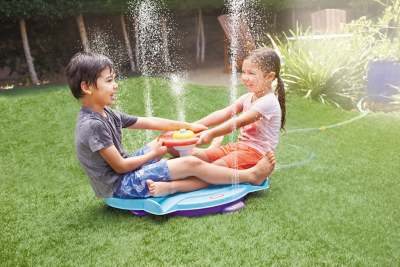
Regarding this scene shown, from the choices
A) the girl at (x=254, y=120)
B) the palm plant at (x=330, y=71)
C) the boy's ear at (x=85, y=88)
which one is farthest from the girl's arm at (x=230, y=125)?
the palm plant at (x=330, y=71)

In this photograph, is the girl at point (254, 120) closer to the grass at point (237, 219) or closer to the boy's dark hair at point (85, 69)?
the grass at point (237, 219)

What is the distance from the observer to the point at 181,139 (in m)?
2.07

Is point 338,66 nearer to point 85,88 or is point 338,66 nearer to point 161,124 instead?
point 161,124

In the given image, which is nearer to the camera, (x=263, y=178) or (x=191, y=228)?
(x=191, y=228)

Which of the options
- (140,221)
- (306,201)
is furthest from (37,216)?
(306,201)

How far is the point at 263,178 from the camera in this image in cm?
223

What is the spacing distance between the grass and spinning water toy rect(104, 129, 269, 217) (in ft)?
0.20

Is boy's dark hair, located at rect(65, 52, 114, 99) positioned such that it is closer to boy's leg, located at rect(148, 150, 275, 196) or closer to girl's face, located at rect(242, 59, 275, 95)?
boy's leg, located at rect(148, 150, 275, 196)

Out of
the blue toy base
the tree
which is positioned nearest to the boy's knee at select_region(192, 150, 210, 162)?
the blue toy base

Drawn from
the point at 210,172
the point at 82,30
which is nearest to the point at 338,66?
the point at 210,172

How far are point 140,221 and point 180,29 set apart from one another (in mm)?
6588

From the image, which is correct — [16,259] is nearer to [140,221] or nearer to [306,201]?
[140,221]

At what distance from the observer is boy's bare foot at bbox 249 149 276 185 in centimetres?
216

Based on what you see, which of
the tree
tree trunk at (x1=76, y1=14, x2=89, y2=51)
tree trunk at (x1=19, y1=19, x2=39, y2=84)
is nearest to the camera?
the tree
